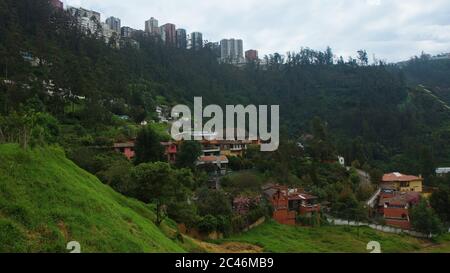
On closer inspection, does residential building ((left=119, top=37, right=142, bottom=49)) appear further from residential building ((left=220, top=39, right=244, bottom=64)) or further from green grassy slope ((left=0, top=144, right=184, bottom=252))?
green grassy slope ((left=0, top=144, right=184, bottom=252))

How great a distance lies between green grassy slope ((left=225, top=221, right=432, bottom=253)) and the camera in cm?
2341

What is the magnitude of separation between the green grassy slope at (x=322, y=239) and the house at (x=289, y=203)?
1197 mm

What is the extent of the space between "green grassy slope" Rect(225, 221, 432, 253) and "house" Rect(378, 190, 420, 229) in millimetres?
2926

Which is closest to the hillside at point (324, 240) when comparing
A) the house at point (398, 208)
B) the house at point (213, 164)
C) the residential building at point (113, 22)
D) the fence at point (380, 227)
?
the fence at point (380, 227)

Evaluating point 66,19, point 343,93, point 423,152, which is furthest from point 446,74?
point 66,19

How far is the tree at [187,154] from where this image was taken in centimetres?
3300

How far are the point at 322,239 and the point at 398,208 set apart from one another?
32.5ft

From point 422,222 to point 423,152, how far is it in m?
20.4

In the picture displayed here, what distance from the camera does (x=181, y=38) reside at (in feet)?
300

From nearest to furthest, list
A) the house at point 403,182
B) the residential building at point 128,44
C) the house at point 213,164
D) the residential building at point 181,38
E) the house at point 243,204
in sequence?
the house at point 243,204 < the house at point 213,164 < the house at point 403,182 < the residential building at point 128,44 < the residential building at point 181,38

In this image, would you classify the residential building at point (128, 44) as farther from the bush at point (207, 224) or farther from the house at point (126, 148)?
the bush at point (207, 224)

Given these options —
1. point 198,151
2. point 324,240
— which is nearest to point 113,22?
point 198,151
